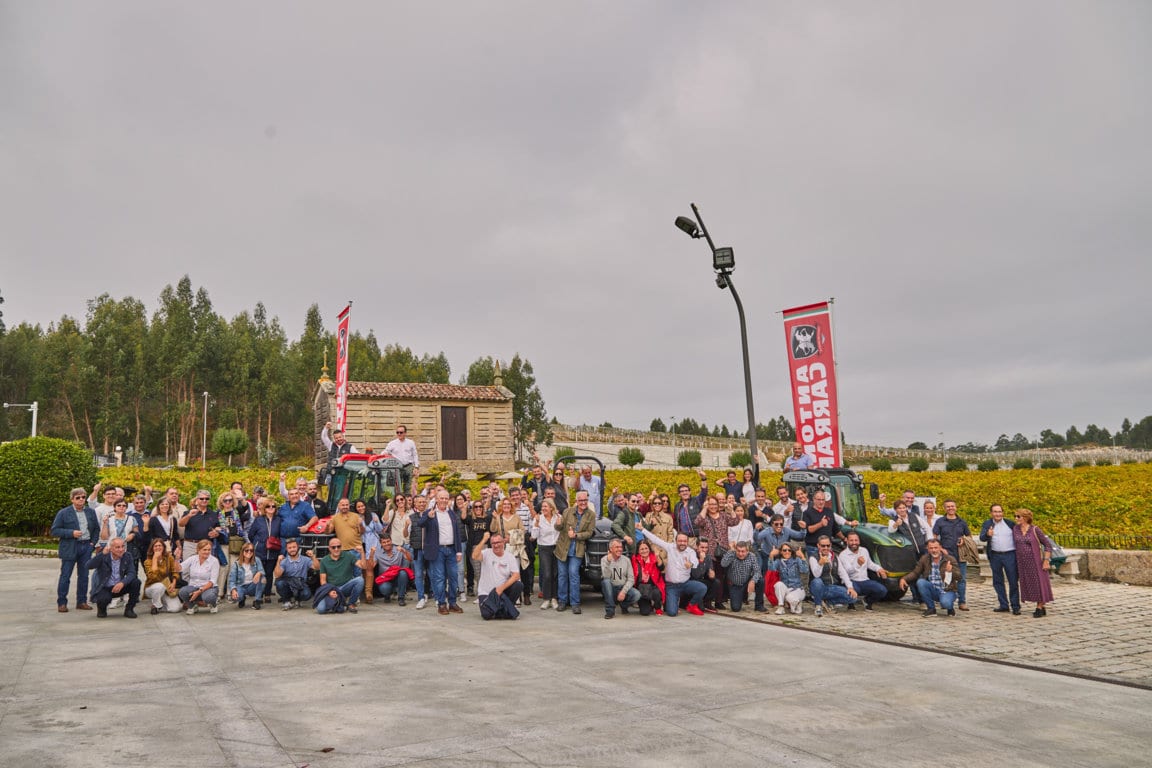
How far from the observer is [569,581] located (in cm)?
1266

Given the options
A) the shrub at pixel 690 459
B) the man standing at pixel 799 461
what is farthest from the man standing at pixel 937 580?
the shrub at pixel 690 459

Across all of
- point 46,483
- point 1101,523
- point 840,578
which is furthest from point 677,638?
point 46,483

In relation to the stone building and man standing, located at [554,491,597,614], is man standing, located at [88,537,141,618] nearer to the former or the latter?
man standing, located at [554,491,597,614]

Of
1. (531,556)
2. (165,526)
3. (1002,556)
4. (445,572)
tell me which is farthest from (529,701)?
(165,526)

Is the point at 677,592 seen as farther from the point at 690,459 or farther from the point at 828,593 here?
the point at 690,459

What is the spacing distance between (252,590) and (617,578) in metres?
6.06

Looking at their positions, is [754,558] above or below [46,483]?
below

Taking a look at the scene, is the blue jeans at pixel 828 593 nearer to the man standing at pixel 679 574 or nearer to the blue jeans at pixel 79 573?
the man standing at pixel 679 574

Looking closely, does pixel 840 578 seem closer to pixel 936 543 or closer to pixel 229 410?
pixel 936 543

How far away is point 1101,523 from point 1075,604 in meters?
5.78

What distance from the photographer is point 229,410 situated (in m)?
71.2

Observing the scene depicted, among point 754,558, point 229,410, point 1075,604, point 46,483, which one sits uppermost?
point 229,410

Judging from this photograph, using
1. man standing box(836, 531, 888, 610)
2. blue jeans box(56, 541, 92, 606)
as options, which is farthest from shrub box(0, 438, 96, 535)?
man standing box(836, 531, 888, 610)

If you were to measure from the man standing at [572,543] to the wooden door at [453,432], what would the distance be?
Answer: 26.6 metres
